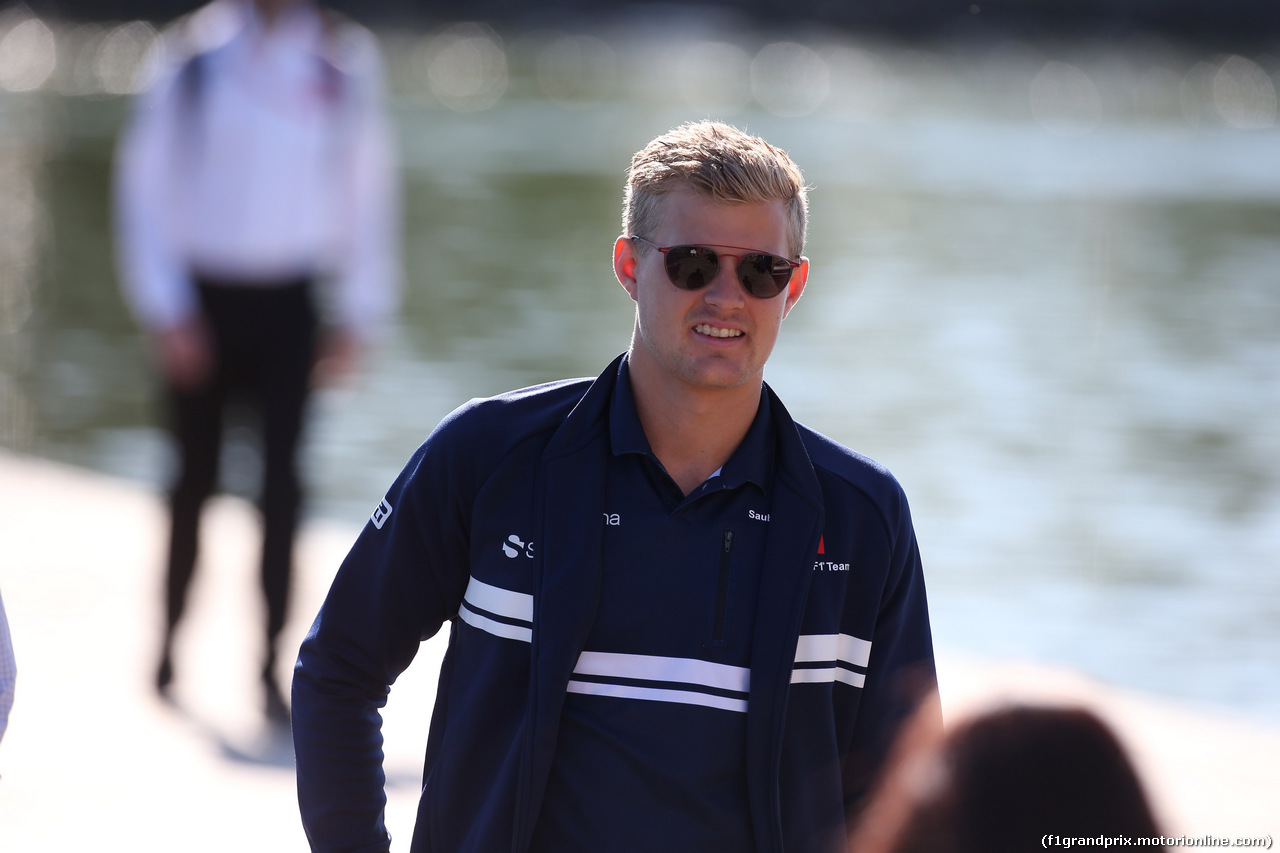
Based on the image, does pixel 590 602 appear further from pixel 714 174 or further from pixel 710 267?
pixel 714 174

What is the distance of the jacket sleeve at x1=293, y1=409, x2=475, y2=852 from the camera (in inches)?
88.1

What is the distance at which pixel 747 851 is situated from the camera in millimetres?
2117

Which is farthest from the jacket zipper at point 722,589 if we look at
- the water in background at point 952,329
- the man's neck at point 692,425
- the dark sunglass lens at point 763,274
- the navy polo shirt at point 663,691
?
the water in background at point 952,329

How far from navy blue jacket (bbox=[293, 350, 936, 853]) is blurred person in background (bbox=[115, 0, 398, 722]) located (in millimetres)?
2506

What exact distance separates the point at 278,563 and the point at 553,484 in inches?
112

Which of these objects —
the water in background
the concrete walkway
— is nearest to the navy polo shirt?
the concrete walkway

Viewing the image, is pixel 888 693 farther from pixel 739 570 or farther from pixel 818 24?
pixel 818 24

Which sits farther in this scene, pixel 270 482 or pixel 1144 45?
pixel 1144 45

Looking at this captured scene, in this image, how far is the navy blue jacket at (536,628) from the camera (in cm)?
212

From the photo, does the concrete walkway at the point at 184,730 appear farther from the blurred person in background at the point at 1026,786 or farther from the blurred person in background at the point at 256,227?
the blurred person in background at the point at 1026,786

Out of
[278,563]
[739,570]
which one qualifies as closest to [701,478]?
[739,570]

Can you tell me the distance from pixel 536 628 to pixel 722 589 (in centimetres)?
26

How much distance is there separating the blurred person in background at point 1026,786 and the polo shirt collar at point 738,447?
779 millimetres

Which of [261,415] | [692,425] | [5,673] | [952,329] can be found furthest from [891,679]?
[952,329]
